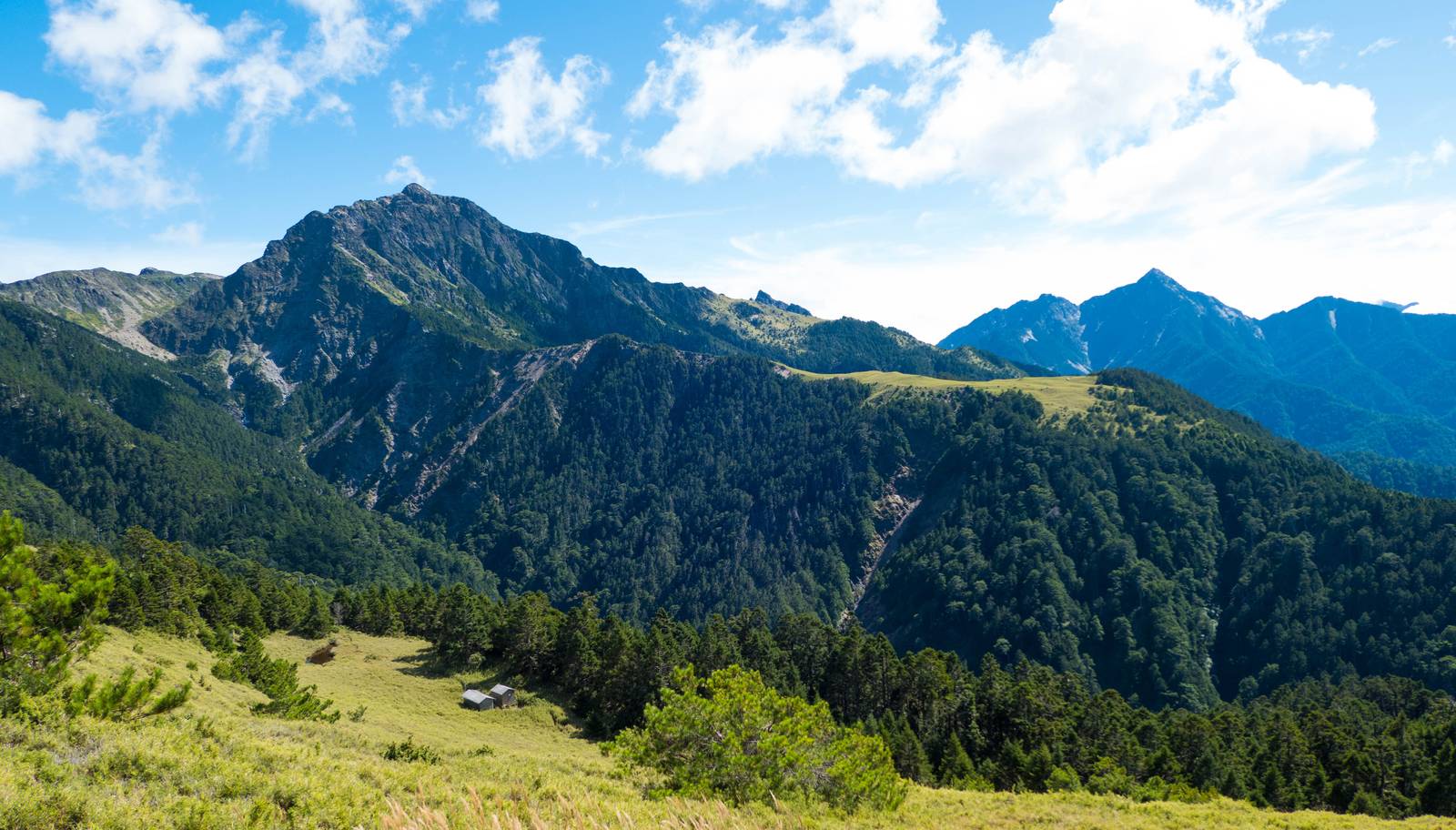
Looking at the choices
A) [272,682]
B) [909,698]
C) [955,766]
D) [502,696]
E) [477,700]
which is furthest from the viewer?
[909,698]

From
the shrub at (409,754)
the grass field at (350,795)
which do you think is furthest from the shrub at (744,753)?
the shrub at (409,754)

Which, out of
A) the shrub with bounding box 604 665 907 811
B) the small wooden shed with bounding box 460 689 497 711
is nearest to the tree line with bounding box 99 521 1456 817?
the small wooden shed with bounding box 460 689 497 711

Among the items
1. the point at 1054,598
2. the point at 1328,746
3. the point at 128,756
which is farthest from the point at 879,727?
the point at 1054,598

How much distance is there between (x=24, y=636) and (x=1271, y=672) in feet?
737

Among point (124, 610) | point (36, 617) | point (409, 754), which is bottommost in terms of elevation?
point (124, 610)

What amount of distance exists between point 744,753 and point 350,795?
1556cm

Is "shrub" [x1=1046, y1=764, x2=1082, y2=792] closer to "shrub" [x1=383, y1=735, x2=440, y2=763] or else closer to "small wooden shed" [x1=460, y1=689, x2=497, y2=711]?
"shrub" [x1=383, y1=735, x2=440, y2=763]

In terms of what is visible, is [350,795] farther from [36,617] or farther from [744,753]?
[36,617]

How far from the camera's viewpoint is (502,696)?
249ft

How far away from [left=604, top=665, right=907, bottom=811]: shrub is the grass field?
144 cm

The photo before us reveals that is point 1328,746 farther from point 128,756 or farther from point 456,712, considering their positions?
point 128,756

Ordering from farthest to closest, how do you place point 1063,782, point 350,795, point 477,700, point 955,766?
A: point 477,700 → point 955,766 → point 1063,782 → point 350,795

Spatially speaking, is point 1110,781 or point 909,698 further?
point 909,698

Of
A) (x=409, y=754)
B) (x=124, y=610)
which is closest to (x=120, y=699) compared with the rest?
(x=409, y=754)
